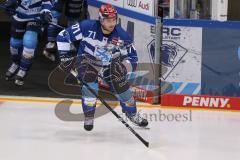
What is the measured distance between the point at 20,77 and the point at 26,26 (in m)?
0.56

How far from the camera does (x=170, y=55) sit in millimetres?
6668

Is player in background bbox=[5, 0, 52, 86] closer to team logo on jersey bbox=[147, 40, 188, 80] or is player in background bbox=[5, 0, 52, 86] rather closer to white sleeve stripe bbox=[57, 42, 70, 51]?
team logo on jersey bbox=[147, 40, 188, 80]

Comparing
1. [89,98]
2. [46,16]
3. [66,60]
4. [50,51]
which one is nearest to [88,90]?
[89,98]

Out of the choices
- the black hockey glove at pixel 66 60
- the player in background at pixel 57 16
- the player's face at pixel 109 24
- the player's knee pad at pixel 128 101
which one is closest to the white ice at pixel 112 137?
the player's knee pad at pixel 128 101

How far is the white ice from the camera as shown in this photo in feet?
17.1

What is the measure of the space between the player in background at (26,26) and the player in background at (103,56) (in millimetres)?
1459

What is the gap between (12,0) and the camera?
23.9ft

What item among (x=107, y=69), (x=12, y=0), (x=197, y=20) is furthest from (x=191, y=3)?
(x=12, y=0)

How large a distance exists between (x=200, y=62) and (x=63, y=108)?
1.42 m

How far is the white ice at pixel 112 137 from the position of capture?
17.1 ft

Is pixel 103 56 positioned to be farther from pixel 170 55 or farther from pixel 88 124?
pixel 170 55

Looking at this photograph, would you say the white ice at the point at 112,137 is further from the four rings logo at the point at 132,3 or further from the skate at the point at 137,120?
the four rings logo at the point at 132,3

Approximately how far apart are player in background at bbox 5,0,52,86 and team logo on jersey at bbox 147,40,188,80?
1.29 meters

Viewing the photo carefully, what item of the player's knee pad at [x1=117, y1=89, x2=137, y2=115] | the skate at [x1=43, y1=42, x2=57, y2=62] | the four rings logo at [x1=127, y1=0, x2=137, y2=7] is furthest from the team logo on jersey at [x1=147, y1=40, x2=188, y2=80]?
the skate at [x1=43, y1=42, x2=57, y2=62]
